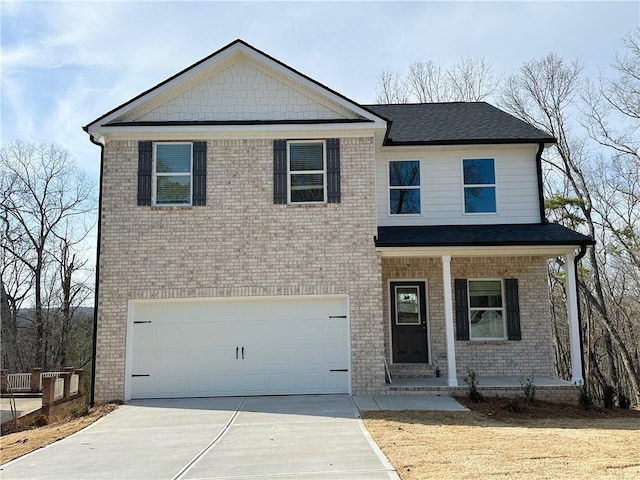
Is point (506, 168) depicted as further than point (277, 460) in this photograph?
Yes

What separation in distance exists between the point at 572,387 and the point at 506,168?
549 centimetres

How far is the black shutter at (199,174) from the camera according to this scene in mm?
12727

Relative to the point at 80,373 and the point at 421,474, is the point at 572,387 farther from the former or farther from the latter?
the point at 80,373

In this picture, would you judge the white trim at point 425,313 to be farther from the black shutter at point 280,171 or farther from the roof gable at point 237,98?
the roof gable at point 237,98

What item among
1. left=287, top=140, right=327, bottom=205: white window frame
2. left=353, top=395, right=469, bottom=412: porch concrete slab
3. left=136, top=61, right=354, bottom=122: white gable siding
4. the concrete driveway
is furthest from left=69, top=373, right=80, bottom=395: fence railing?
left=353, top=395, right=469, bottom=412: porch concrete slab

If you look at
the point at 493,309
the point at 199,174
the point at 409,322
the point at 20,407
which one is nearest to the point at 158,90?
the point at 199,174

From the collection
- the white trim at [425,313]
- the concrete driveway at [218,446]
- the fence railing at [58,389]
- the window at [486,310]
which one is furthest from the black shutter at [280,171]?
the fence railing at [58,389]

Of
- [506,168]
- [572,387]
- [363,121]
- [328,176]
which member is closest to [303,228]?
[328,176]

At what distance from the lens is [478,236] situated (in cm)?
1298

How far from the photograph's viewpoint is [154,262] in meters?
12.5

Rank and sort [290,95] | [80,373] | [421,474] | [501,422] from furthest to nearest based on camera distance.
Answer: [80,373], [290,95], [501,422], [421,474]

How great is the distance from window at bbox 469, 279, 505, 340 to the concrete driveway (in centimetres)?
435

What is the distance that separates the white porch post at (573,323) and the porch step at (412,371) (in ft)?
10.2

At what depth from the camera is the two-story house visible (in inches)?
487
